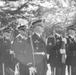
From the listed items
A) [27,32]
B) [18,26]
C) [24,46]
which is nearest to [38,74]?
[24,46]

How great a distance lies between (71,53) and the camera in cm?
292

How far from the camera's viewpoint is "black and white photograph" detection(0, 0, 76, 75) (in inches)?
114

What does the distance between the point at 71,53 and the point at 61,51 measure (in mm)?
207

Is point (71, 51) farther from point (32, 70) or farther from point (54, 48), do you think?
point (32, 70)

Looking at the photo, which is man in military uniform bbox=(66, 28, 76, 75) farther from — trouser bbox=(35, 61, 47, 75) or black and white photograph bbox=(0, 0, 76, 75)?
trouser bbox=(35, 61, 47, 75)

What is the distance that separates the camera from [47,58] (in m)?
2.98

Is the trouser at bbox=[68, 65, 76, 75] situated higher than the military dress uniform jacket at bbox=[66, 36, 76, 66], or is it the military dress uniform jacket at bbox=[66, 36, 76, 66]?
the military dress uniform jacket at bbox=[66, 36, 76, 66]

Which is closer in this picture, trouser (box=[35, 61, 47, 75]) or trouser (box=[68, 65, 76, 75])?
trouser (box=[35, 61, 47, 75])

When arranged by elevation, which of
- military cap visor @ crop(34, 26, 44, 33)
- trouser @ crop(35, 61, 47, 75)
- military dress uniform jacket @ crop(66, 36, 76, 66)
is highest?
military cap visor @ crop(34, 26, 44, 33)

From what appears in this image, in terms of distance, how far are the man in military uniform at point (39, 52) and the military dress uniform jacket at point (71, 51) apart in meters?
0.50

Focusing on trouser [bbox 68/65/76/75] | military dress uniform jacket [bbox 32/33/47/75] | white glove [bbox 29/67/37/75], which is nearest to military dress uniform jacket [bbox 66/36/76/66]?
trouser [bbox 68/65/76/75]

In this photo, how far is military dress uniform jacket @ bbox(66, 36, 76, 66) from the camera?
2.89 metres

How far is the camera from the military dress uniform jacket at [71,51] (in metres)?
2.89

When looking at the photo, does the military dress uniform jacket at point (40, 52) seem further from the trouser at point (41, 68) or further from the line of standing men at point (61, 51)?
the line of standing men at point (61, 51)
